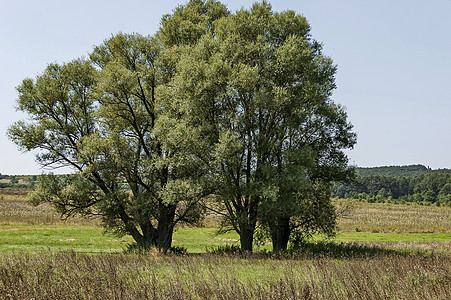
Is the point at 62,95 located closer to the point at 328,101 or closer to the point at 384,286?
the point at 328,101

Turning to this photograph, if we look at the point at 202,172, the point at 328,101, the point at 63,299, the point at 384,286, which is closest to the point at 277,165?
the point at 202,172

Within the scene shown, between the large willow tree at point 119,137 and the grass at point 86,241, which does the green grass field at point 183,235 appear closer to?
the grass at point 86,241

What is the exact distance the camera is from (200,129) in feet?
76.1

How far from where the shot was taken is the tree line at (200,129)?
76.8 ft

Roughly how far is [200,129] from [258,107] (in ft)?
13.1

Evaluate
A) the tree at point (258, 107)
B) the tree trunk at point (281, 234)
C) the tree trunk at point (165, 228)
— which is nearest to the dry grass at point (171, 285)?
the tree at point (258, 107)

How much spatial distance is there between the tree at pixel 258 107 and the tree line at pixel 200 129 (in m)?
0.09

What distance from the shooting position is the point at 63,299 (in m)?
8.32

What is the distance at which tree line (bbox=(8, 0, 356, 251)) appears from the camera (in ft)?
76.8

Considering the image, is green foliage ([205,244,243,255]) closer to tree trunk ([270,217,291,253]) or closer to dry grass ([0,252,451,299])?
tree trunk ([270,217,291,253])

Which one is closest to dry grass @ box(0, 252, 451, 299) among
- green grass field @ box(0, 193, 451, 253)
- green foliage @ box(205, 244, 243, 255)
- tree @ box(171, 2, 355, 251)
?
tree @ box(171, 2, 355, 251)

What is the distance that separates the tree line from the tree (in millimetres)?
93

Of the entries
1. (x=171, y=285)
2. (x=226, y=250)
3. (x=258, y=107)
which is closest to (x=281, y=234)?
(x=226, y=250)

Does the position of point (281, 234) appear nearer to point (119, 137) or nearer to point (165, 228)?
point (165, 228)
